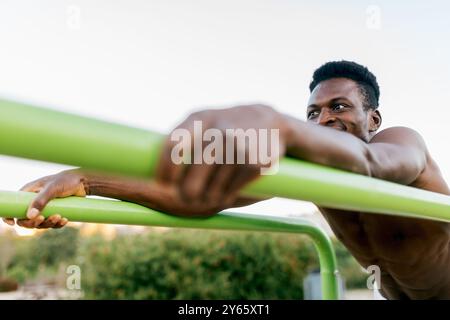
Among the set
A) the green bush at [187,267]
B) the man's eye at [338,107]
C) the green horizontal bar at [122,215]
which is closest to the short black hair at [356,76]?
the man's eye at [338,107]

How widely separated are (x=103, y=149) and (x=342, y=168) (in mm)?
342

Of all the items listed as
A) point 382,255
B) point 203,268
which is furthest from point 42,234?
point 382,255

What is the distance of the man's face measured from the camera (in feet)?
5.26

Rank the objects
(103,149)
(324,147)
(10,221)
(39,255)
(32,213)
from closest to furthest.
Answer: (103,149)
(324,147)
(32,213)
(10,221)
(39,255)

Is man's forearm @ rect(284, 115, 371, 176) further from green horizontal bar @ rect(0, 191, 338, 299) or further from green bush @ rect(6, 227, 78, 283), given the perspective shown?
green bush @ rect(6, 227, 78, 283)

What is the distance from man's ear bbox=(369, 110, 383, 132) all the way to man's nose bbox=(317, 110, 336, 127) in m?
0.28

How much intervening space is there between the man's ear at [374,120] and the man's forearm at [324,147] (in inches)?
46.5

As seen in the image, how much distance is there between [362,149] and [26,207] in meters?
0.63

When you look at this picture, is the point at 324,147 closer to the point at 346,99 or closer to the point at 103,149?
the point at 103,149

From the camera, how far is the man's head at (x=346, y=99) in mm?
1616

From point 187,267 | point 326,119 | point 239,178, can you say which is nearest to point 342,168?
point 239,178

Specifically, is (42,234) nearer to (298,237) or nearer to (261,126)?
(298,237)

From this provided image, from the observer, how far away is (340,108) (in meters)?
1.64

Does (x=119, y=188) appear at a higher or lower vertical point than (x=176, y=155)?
higher
